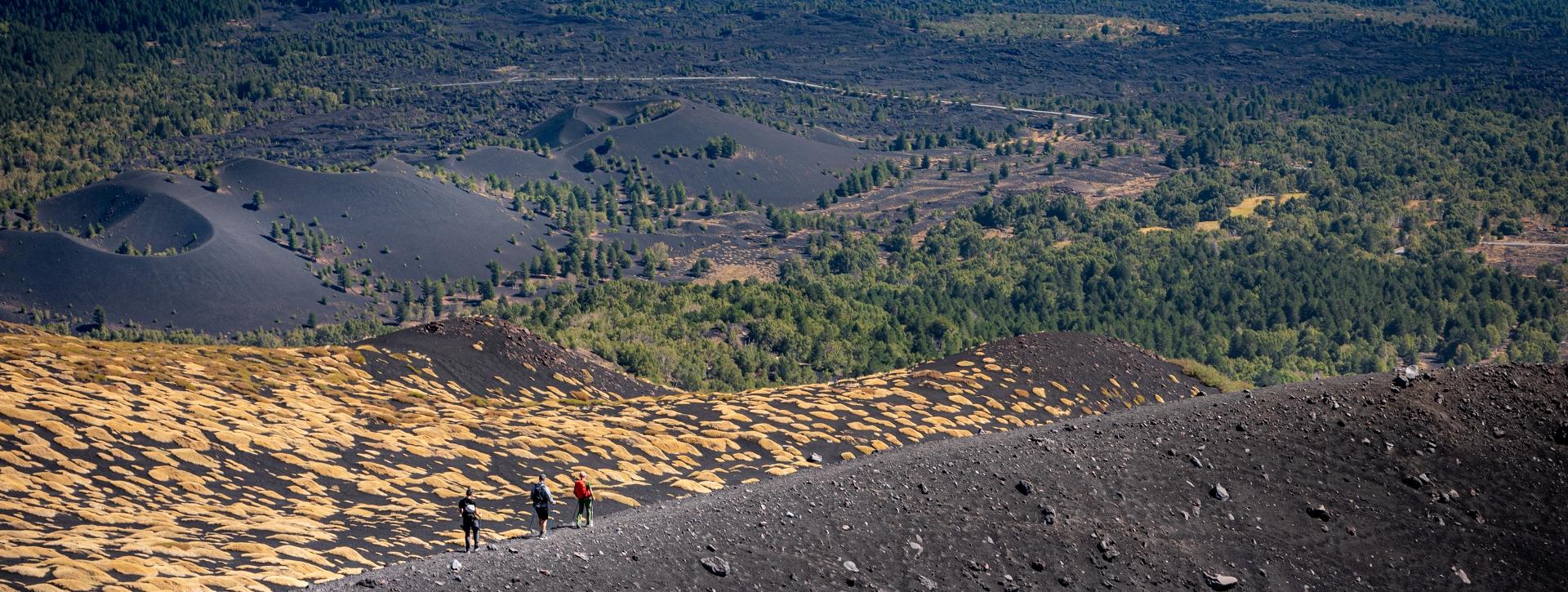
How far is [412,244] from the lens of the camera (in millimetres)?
135875

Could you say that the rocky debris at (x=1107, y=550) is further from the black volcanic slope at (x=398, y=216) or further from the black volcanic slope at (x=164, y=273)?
the black volcanic slope at (x=398, y=216)

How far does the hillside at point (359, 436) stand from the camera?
33.5m

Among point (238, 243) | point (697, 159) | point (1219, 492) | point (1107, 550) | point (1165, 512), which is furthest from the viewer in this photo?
point (697, 159)

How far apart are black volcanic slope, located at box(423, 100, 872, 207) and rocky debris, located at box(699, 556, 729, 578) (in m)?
136

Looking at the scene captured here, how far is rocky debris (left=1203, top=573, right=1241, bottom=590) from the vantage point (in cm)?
3394

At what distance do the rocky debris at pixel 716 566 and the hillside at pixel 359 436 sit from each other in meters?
6.84

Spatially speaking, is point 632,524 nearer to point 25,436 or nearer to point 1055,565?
point 1055,565

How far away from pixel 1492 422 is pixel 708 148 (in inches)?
5556

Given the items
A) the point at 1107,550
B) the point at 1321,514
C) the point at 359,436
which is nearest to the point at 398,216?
the point at 359,436

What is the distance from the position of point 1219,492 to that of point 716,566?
1313cm

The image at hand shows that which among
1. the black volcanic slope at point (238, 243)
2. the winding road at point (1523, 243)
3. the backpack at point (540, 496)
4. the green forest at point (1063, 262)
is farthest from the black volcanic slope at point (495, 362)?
the winding road at point (1523, 243)

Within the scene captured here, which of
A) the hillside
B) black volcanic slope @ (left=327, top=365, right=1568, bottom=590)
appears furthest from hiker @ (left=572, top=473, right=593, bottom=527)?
the hillside

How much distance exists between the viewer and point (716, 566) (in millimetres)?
30719

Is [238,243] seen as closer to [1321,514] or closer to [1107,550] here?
[1107,550]
